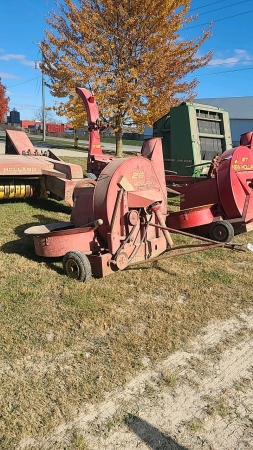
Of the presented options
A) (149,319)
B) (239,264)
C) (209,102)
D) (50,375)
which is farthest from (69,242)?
(209,102)

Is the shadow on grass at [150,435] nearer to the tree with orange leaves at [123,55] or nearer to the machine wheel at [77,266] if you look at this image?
the machine wheel at [77,266]

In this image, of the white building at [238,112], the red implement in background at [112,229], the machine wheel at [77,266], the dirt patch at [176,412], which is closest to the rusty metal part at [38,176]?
the red implement in background at [112,229]

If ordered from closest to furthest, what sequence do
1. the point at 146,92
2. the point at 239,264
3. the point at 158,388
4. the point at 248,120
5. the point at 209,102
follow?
the point at 158,388 < the point at 239,264 < the point at 146,92 < the point at 248,120 < the point at 209,102

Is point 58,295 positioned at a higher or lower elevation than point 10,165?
lower

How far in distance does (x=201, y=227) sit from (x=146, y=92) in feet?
32.2

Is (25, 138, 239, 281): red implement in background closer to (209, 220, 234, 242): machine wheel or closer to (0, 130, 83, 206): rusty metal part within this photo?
(209, 220, 234, 242): machine wheel

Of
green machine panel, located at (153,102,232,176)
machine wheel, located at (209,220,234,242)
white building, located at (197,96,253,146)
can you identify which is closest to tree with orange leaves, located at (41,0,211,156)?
green machine panel, located at (153,102,232,176)

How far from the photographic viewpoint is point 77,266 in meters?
4.10

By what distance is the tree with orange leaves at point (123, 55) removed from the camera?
14.2m

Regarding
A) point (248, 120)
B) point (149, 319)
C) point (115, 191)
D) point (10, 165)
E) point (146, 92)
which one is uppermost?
point (248, 120)

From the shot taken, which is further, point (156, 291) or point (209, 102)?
point (209, 102)

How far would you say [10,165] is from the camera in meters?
6.76

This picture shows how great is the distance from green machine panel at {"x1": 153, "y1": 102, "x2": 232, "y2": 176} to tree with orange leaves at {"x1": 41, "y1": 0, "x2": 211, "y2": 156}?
192 inches

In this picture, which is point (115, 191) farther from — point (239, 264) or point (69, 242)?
Answer: point (239, 264)
